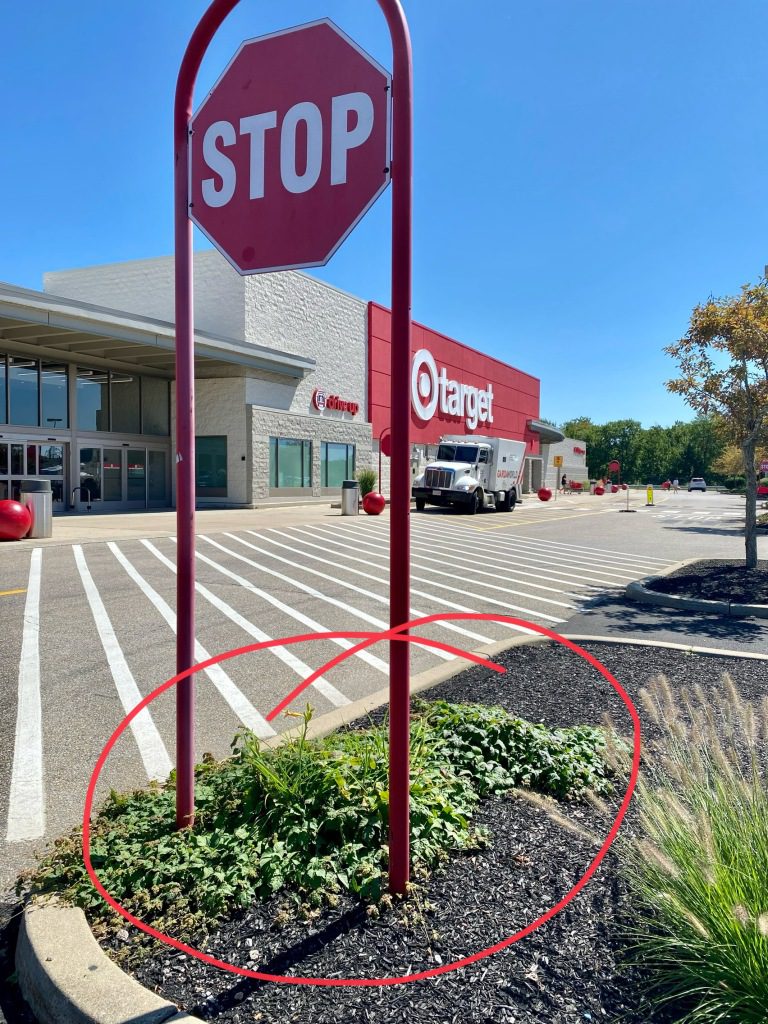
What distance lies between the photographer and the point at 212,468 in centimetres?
2722

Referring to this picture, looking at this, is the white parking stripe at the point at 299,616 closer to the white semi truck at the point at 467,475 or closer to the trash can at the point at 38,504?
the trash can at the point at 38,504

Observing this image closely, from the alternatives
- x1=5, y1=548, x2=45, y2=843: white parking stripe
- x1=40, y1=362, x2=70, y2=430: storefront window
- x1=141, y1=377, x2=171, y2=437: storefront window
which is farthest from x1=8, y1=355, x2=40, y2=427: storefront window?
x1=5, y1=548, x2=45, y2=843: white parking stripe

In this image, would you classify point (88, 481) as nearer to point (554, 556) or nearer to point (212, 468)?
point (212, 468)

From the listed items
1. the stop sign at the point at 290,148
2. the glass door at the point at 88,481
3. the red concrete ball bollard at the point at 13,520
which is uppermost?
the stop sign at the point at 290,148

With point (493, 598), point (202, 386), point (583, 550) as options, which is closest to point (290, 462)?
point (202, 386)

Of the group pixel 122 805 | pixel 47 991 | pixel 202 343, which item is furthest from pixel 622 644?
pixel 202 343

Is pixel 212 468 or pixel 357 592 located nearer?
pixel 357 592

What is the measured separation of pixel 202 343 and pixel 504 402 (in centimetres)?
3206

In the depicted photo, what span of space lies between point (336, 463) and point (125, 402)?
980 centimetres

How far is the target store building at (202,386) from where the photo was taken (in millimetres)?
21234

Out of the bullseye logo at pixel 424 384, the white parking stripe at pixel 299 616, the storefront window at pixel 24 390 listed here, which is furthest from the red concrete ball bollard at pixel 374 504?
the bullseye logo at pixel 424 384

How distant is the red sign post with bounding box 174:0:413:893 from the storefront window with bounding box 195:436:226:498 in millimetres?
24838

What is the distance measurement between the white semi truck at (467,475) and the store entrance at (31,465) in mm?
12788

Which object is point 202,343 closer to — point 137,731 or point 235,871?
point 137,731
